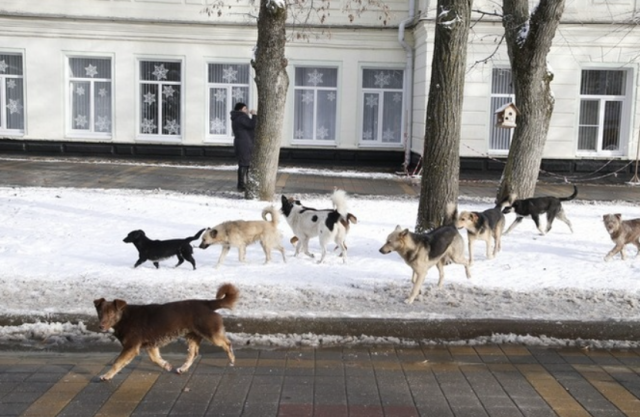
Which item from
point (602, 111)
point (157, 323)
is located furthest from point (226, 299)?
point (602, 111)

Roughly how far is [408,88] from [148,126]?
27.7 feet

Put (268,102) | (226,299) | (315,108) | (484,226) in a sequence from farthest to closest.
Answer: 1. (315,108)
2. (268,102)
3. (484,226)
4. (226,299)

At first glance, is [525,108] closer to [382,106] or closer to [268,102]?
[268,102]

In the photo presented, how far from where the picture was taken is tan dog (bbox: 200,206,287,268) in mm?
8289

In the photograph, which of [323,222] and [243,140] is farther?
[243,140]

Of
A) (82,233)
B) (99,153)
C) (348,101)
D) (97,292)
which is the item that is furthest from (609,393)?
(99,153)

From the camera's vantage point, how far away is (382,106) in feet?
78.9

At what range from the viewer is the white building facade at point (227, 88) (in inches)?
864

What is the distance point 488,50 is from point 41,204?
13.9 metres

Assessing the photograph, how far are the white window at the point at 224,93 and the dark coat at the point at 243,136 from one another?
8.28 meters

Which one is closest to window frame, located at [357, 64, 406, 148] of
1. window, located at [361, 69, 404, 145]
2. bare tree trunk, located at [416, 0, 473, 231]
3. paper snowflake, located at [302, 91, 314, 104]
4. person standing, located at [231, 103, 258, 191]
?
window, located at [361, 69, 404, 145]

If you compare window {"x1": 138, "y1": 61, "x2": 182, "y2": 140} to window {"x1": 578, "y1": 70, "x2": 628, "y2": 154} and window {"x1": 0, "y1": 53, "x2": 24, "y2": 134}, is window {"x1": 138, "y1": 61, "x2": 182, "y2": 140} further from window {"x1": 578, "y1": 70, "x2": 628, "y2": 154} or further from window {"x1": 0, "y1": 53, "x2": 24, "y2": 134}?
window {"x1": 578, "y1": 70, "x2": 628, "y2": 154}

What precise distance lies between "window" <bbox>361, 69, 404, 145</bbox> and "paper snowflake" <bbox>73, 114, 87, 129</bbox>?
29.5 feet

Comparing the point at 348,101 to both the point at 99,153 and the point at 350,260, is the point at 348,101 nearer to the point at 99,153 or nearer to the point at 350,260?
the point at 99,153
